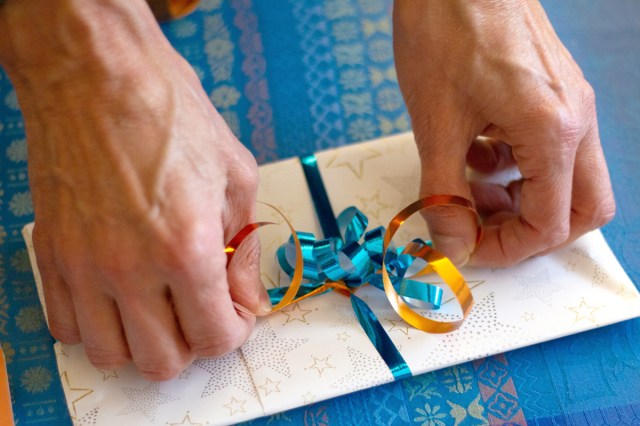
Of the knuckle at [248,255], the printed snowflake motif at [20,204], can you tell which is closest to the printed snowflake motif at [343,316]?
the knuckle at [248,255]

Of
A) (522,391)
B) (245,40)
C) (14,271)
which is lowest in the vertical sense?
(522,391)

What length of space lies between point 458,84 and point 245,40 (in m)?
0.50

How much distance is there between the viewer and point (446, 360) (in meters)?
0.81

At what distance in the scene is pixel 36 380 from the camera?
0.85 metres

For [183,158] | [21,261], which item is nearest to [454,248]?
[183,158]

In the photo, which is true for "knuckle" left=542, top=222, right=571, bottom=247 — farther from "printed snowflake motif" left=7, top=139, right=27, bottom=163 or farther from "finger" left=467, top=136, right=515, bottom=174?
"printed snowflake motif" left=7, top=139, right=27, bottom=163

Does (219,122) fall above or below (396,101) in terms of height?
above

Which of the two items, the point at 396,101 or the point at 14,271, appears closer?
the point at 14,271

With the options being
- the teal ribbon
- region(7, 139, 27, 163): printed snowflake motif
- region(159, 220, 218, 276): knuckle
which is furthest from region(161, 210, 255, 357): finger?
region(7, 139, 27, 163): printed snowflake motif

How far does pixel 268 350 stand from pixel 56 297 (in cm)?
24

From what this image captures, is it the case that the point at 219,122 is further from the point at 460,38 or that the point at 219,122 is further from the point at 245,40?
the point at 245,40

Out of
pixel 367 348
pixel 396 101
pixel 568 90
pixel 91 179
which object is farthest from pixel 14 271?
pixel 568 90

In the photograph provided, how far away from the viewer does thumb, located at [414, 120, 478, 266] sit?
81cm

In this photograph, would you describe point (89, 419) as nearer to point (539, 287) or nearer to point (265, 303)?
point (265, 303)
